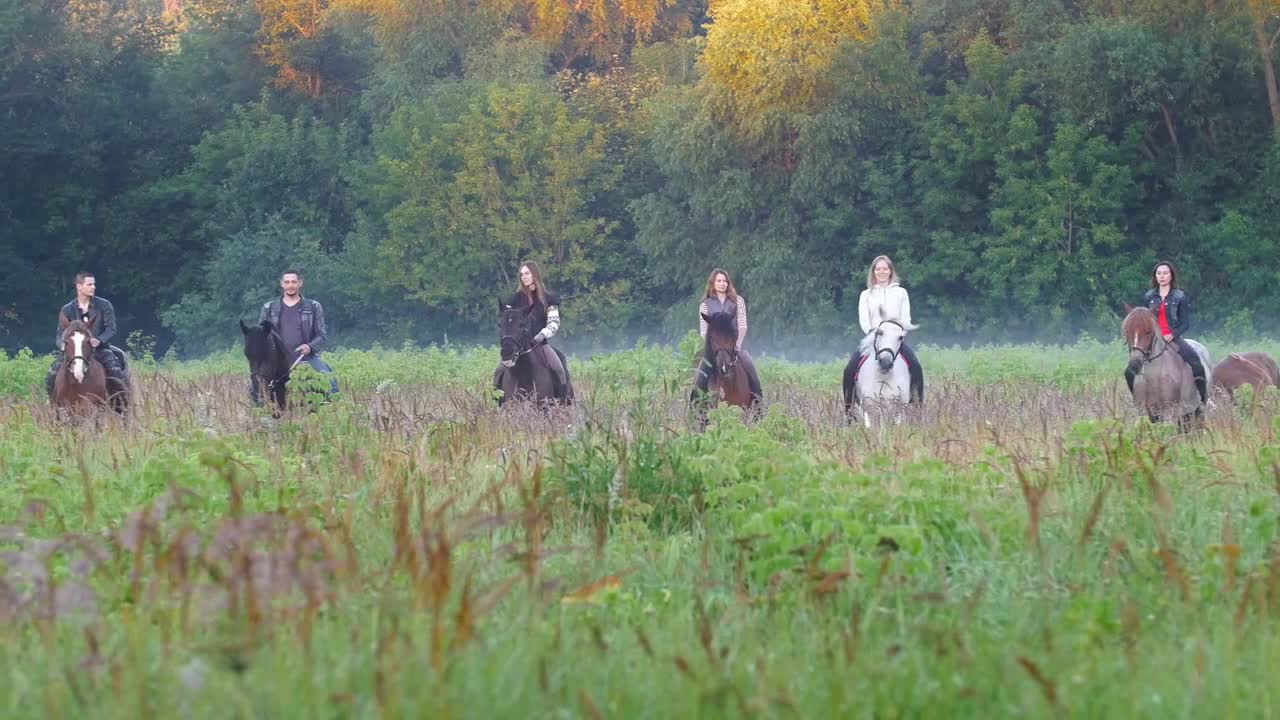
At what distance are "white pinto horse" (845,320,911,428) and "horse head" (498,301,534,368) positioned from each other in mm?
3215

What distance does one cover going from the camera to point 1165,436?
9461 millimetres

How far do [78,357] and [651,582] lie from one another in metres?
10.7

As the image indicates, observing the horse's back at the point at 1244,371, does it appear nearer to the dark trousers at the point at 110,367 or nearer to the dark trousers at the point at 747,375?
the dark trousers at the point at 747,375

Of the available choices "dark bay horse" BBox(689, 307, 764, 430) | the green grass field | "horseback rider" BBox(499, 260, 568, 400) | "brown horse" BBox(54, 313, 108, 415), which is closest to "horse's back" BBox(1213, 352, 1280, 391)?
"dark bay horse" BBox(689, 307, 764, 430)

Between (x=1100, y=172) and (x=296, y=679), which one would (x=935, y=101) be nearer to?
(x=1100, y=172)

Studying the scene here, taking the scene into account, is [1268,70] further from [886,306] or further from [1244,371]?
[886,306]

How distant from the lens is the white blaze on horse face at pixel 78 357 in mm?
15203

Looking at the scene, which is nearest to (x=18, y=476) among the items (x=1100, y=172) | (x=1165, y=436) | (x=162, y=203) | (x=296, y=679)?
(x=296, y=679)

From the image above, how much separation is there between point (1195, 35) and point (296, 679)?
40.2m

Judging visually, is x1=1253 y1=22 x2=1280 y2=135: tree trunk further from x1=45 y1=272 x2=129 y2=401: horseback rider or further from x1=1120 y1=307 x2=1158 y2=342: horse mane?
x1=45 y1=272 x2=129 y2=401: horseback rider

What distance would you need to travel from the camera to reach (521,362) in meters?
15.9

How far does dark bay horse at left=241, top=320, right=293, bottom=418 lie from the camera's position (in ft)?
45.2

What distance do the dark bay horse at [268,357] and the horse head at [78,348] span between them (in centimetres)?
236

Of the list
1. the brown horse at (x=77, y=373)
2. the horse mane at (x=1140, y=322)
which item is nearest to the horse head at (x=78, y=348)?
the brown horse at (x=77, y=373)
